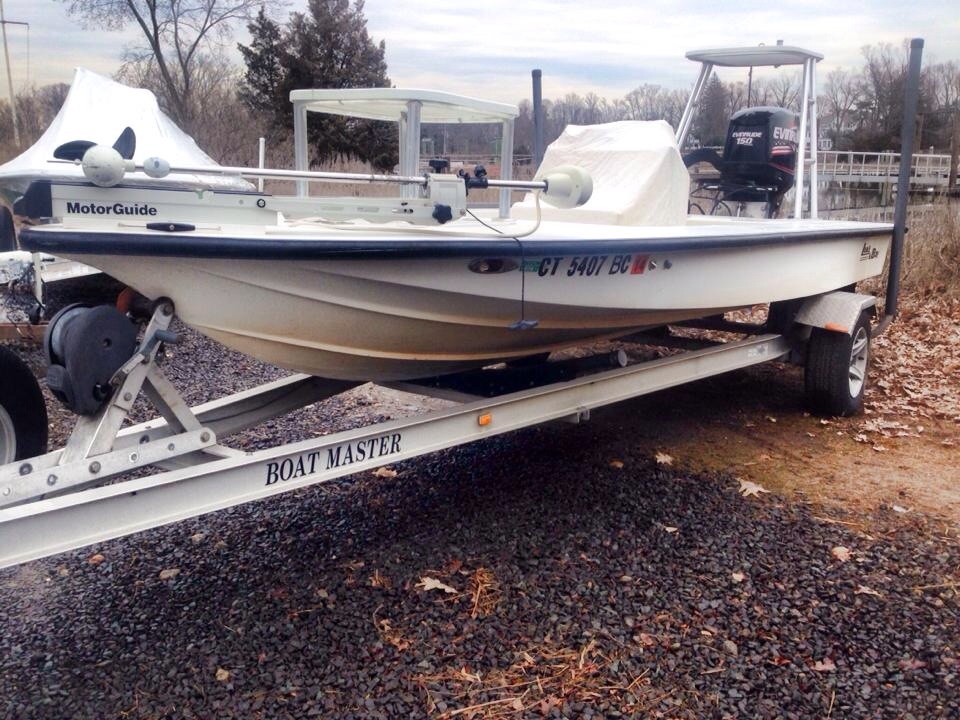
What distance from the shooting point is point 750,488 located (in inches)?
175

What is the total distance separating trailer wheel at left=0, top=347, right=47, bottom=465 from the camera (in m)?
3.28

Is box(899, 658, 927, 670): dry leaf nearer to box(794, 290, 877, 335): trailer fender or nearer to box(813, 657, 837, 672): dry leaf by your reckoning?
box(813, 657, 837, 672): dry leaf

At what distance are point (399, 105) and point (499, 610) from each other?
229 cm

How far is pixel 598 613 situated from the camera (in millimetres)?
3170

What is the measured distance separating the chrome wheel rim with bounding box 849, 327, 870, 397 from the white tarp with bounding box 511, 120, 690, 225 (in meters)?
1.73

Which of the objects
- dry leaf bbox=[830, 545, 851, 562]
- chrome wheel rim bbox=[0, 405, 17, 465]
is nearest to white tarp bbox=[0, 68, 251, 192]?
chrome wheel rim bbox=[0, 405, 17, 465]

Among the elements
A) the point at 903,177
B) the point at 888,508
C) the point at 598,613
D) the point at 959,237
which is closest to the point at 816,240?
the point at 903,177

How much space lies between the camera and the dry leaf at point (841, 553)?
11.9 feet

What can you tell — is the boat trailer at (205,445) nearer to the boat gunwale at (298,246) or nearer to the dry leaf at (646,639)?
the boat gunwale at (298,246)

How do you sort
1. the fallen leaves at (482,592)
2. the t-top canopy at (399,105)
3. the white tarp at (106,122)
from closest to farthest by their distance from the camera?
1. the fallen leaves at (482,592)
2. the t-top canopy at (399,105)
3. the white tarp at (106,122)

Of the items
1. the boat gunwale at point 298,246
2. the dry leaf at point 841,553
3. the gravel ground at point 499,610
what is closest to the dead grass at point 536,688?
the gravel ground at point 499,610

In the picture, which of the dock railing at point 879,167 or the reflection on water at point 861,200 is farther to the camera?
the dock railing at point 879,167

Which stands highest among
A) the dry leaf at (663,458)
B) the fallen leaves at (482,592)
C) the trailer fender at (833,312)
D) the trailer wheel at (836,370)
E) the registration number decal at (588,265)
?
the registration number decal at (588,265)

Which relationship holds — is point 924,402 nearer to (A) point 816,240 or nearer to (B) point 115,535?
(A) point 816,240
